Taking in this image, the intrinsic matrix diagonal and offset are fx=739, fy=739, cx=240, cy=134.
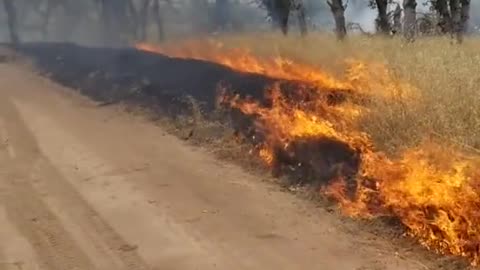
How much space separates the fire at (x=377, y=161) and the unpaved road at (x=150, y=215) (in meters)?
0.41

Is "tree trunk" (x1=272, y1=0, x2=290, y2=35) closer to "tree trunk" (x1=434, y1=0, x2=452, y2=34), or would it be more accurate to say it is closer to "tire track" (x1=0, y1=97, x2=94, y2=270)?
"tree trunk" (x1=434, y1=0, x2=452, y2=34)

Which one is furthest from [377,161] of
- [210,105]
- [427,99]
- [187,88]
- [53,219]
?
[187,88]

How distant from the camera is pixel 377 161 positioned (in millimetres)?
7652

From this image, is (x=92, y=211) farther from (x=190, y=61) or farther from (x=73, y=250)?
(x=190, y=61)

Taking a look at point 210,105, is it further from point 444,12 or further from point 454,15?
point 444,12

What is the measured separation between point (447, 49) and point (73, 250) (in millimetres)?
6815

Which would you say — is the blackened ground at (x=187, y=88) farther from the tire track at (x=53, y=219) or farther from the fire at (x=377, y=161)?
the tire track at (x=53, y=219)

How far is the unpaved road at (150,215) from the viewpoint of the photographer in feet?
22.1

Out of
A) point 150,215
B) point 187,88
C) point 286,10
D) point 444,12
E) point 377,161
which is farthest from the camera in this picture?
point 286,10

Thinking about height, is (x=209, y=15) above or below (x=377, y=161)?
above

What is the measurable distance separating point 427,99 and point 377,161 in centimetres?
127

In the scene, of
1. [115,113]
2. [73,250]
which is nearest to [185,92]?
[115,113]

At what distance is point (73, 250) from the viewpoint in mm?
7082

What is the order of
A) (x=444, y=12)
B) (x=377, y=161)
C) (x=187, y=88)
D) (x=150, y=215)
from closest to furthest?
(x=377, y=161), (x=150, y=215), (x=187, y=88), (x=444, y=12)
